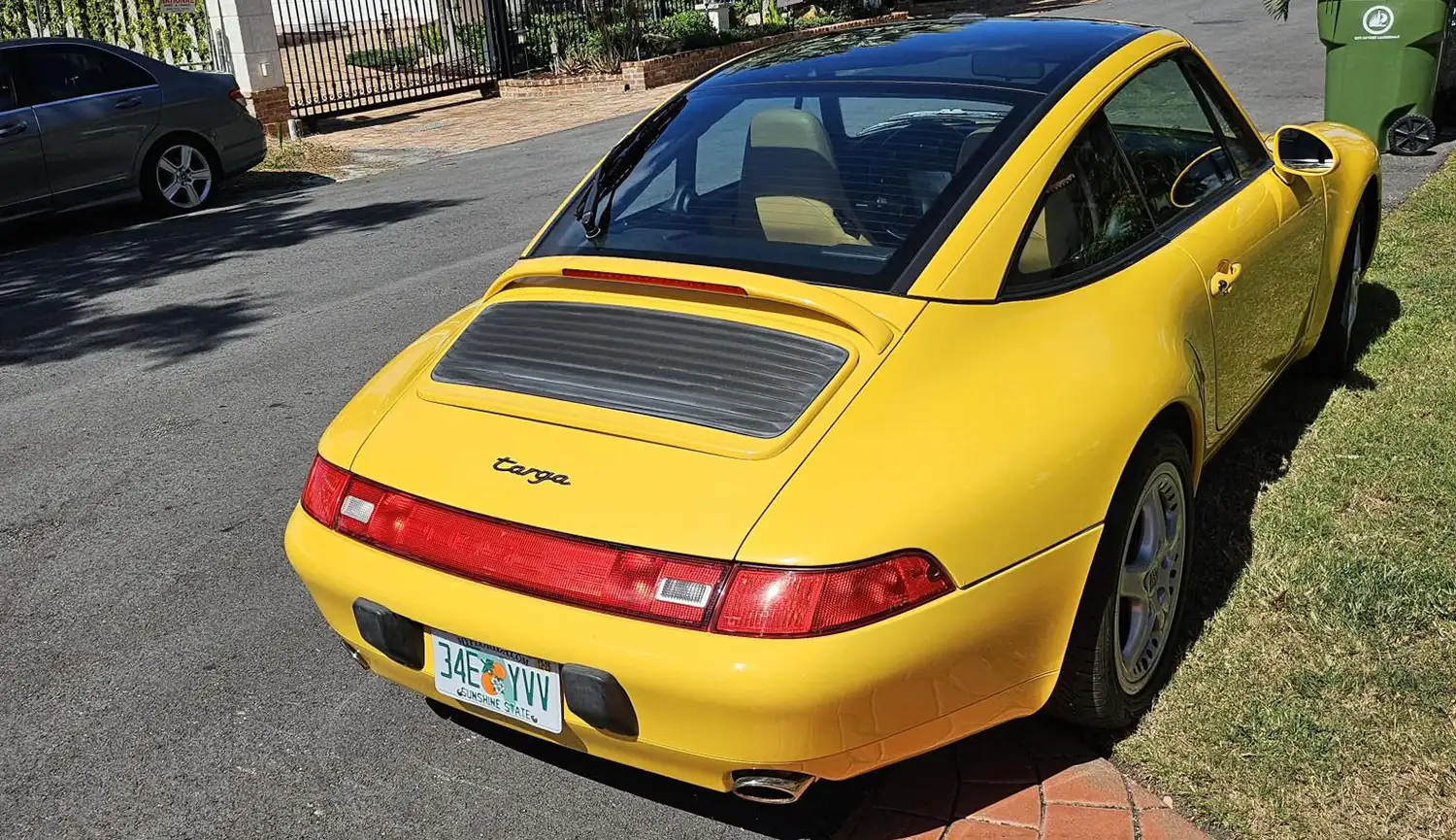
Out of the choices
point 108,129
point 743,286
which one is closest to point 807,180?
point 743,286

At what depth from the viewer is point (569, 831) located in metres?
2.90

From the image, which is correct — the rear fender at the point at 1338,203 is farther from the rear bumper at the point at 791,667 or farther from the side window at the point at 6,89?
the side window at the point at 6,89

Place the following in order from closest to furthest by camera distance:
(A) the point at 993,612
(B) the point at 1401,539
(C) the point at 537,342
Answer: (A) the point at 993,612 → (C) the point at 537,342 → (B) the point at 1401,539

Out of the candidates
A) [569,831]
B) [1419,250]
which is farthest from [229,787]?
[1419,250]

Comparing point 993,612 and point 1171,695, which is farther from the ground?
point 993,612

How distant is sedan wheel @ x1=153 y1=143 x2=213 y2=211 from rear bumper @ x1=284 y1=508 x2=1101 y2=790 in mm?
9387

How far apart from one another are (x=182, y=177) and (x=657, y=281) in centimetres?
942

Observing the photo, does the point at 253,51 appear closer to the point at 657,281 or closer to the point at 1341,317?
the point at 1341,317

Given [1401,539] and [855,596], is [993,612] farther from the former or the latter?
[1401,539]

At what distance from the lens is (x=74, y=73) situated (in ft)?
34.0

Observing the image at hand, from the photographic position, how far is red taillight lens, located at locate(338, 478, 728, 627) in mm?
2398

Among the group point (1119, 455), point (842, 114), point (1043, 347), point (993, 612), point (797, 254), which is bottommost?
point (993, 612)

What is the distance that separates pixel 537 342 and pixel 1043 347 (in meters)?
1.17

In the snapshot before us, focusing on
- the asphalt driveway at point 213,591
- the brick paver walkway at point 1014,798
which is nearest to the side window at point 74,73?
the asphalt driveway at point 213,591
